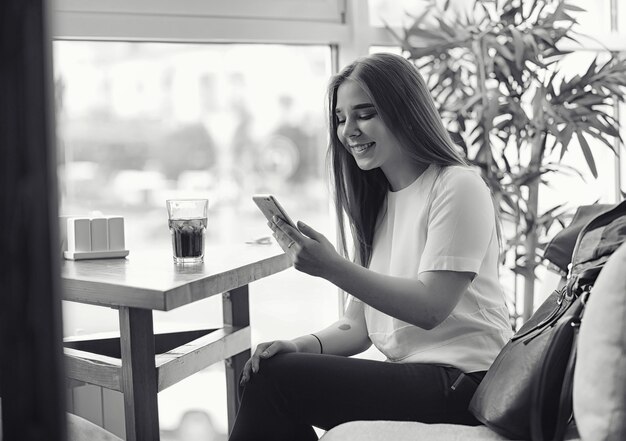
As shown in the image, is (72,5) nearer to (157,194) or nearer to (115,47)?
(115,47)

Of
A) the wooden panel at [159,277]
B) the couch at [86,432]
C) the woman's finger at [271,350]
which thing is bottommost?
the couch at [86,432]

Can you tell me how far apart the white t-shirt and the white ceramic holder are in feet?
2.08

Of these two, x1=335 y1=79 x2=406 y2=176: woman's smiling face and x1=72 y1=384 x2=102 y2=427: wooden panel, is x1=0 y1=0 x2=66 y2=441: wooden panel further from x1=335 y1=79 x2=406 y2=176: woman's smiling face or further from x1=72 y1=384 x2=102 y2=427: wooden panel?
x1=72 y1=384 x2=102 y2=427: wooden panel

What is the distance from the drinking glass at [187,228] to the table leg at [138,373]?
0.22 metres

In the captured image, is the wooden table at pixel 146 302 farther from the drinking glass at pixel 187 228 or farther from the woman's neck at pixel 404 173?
the woman's neck at pixel 404 173

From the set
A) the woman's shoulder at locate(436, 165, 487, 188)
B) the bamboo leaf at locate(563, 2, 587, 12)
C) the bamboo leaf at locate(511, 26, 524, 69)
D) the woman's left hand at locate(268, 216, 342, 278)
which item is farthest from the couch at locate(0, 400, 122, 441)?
the bamboo leaf at locate(563, 2, 587, 12)

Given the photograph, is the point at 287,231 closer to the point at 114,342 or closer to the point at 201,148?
the point at 114,342

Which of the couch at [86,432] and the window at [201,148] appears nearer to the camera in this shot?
the couch at [86,432]

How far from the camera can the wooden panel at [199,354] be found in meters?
1.83

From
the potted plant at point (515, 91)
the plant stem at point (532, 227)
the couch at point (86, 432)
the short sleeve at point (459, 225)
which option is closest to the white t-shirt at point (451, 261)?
the short sleeve at point (459, 225)

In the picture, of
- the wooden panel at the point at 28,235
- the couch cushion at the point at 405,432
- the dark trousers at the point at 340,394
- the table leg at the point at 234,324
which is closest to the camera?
the wooden panel at the point at 28,235

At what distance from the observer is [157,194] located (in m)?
3.00

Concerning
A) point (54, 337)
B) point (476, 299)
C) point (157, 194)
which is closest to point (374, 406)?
point (476, 299)

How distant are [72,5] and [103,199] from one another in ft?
2.04
